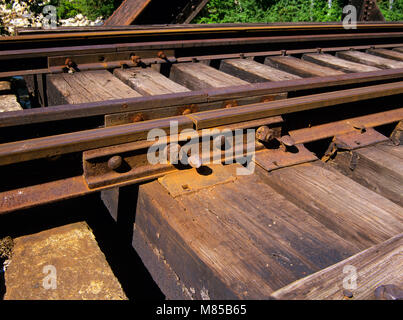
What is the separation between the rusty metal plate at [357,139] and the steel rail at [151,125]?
26 cm

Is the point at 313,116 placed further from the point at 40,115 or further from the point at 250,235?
the point at 40,115

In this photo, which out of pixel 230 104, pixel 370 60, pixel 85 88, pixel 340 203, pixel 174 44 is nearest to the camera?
pixel 340 203

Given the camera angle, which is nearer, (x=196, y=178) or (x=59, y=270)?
(x=59, y=270)

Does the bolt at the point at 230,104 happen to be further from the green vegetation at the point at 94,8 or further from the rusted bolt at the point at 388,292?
the green vegetation at the point at 94,8

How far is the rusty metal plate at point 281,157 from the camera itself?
2.32 metres

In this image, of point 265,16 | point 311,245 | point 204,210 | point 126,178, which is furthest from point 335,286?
point 265,16

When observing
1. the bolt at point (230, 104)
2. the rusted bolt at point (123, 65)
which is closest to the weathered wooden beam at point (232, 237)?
the bolt at point (230, 104)

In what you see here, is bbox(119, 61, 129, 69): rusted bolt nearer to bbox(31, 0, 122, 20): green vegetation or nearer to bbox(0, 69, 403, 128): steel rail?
bbox(0, 69, 403, 128): steel rail

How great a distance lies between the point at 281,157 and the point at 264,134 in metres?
0.20

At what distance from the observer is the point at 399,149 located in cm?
280

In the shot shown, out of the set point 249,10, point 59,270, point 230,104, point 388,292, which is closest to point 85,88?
point 230,104

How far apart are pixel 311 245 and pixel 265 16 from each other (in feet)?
35.5

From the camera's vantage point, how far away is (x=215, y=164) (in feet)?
7.47

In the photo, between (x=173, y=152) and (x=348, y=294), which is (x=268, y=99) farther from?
(x=348, y=294)
